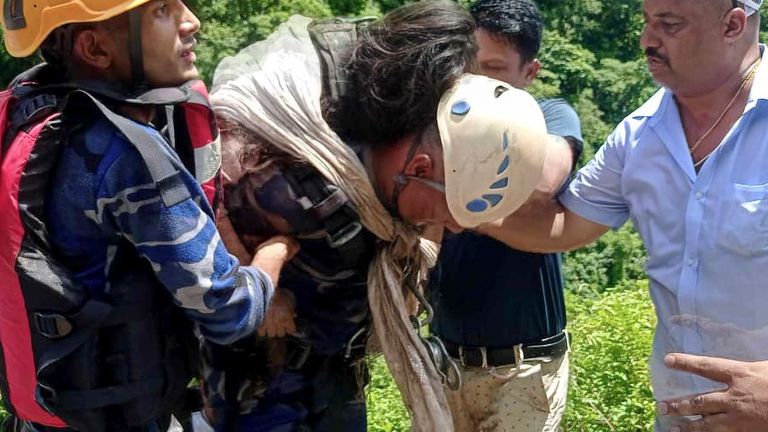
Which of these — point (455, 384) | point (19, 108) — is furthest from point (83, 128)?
point (455, 384)

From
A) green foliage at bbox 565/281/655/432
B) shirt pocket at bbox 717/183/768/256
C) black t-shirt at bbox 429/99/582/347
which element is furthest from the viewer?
green foliage at bbox 565/281/655/432

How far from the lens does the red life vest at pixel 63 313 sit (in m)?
1.87

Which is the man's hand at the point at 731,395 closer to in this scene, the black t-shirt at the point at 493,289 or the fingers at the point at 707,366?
the fingers at the point at 707,366

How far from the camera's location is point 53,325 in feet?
6.21

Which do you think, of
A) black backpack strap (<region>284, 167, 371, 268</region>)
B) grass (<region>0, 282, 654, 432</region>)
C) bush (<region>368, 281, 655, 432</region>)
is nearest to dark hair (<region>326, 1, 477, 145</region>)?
black backpack strap (<region>284, 167, 371, 268</region>)

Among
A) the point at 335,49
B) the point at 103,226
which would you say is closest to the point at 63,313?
the point at 103,226

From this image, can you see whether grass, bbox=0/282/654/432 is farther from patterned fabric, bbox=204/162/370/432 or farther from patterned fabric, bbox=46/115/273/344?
patterned fabric, bbox=46/115/273/344

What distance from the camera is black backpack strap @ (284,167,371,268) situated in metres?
2.20

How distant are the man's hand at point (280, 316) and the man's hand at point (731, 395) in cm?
91

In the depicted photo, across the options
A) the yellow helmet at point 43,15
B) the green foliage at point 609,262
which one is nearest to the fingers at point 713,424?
the yellow helmet at point 43,15

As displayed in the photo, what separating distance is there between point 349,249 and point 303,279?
0.51ft

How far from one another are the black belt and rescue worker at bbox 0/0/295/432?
4.20 ft

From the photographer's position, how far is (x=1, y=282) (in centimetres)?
197

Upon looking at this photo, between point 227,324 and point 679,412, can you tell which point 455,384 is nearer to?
point 679,412
